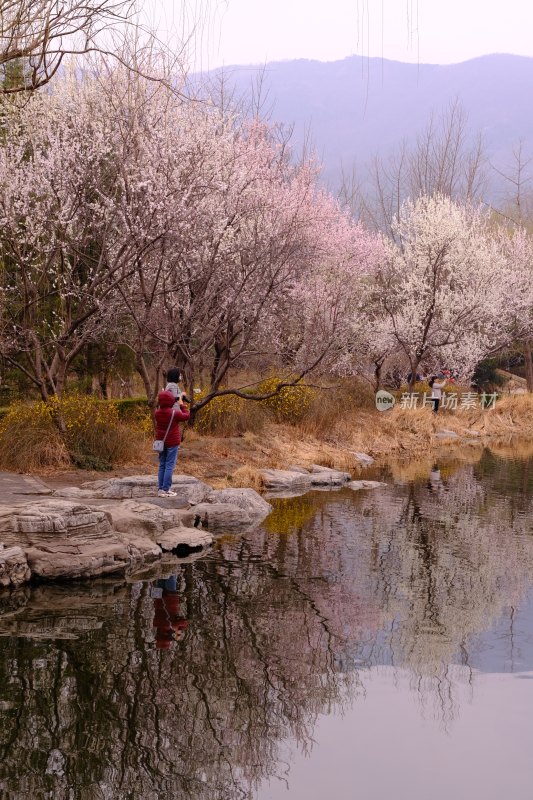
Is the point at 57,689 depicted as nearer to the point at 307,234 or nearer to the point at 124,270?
the point at 124,270

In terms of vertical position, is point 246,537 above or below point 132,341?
below

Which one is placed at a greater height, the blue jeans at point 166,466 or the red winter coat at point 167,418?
the red winter coat at point 167,418

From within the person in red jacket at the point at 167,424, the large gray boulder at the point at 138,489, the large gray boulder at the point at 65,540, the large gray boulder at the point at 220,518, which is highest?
the person in red jacket at the point at 167,424

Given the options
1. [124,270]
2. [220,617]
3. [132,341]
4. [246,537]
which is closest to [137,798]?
[220,617]

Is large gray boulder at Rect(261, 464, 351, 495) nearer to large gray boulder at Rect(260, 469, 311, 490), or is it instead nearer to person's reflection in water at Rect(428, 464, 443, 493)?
large gray boulder at Rect(260, 469, 311, 490)

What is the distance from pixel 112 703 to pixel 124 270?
11551 millimetres

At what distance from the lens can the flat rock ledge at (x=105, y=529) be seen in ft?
35.2

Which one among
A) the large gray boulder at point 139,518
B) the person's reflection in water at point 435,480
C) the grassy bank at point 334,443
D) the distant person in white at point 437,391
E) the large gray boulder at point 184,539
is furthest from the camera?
the distant person in white at point 437,391

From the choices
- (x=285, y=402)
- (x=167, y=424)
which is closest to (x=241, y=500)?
(x=167, y=424)

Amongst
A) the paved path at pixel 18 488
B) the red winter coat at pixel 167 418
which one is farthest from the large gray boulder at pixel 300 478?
the paved path at pixel 18 488

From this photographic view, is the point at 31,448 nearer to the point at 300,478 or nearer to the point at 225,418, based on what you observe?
the point at 300,478

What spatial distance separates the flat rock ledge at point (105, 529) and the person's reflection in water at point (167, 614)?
2.64ft

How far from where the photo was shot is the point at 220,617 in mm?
9617

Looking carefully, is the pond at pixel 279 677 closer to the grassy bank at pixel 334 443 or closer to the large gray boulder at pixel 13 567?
the large gray boulder at pixel 13 567
